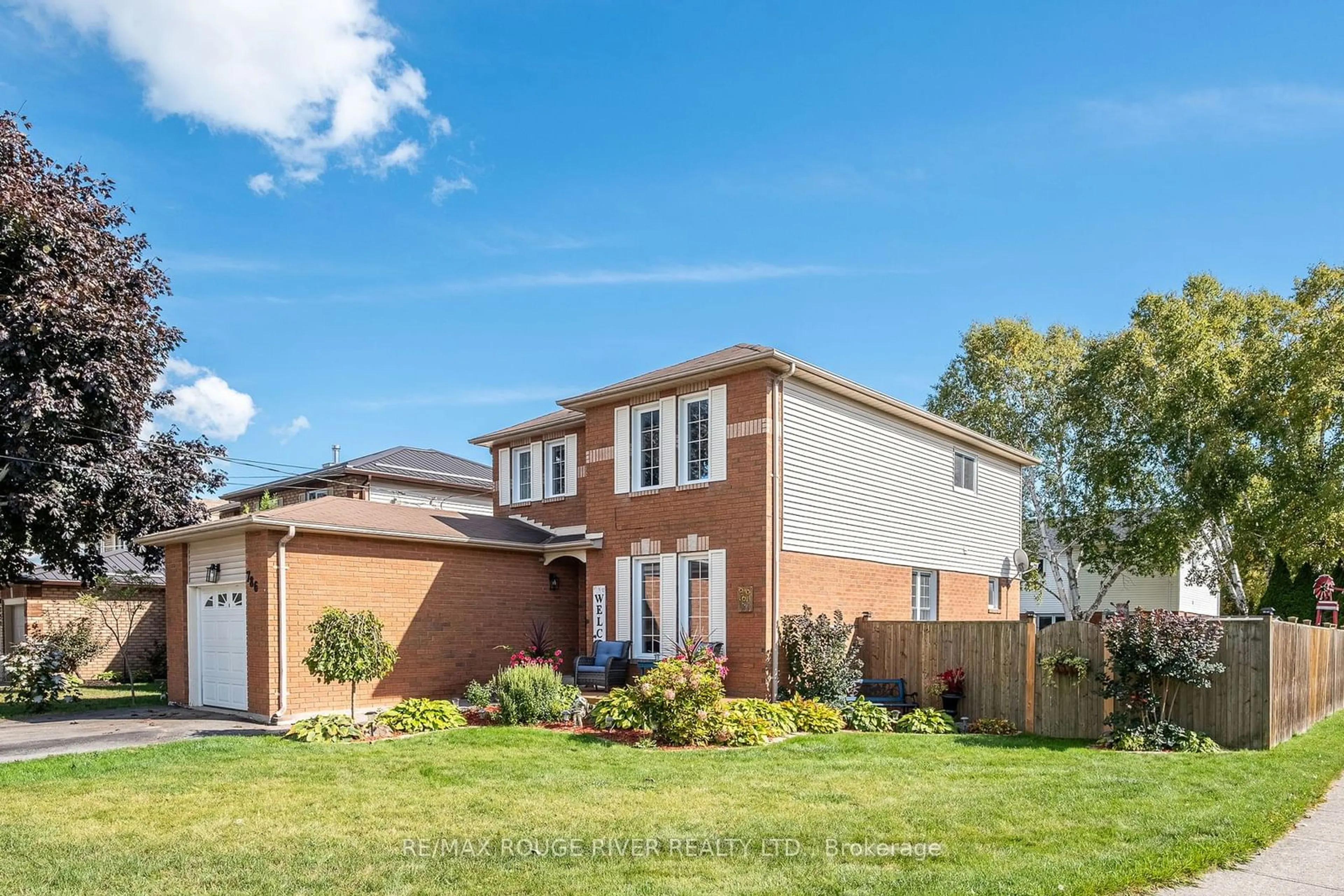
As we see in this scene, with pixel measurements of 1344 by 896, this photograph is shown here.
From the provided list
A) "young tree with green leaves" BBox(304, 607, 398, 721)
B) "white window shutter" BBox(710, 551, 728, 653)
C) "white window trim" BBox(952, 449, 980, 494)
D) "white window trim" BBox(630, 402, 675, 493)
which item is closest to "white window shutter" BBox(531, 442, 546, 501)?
"white window trim" BBox(630, 402, 675, 493)

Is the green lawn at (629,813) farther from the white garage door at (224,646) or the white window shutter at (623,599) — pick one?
the white window shutter at (623,599)

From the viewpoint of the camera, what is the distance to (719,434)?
53.5 ft

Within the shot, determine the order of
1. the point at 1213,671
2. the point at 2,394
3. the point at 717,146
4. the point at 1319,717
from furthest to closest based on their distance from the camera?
the point at 2,394
the point at 1319,717
the point at 717,146
the point at 1213,671

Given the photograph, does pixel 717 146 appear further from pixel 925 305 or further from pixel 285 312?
pixel 285 312

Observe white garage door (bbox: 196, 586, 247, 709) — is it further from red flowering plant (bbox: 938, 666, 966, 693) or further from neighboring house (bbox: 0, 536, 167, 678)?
red flowering plant (bbox: 938, 666, 966, 693)

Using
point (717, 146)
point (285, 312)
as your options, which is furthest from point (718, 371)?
point (285, 312)

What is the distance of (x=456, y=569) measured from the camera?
1752 cm

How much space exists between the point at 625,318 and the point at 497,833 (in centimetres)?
1158

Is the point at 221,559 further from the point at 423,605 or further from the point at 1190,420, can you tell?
the point at 1190,420

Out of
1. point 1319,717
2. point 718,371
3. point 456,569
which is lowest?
point 1319,717

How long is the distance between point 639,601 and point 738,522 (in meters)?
2.78

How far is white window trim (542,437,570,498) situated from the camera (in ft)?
67.7

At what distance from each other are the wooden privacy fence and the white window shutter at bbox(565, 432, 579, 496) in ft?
22.7

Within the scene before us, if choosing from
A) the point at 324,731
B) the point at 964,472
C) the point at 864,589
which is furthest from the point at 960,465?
the point at 324,731
